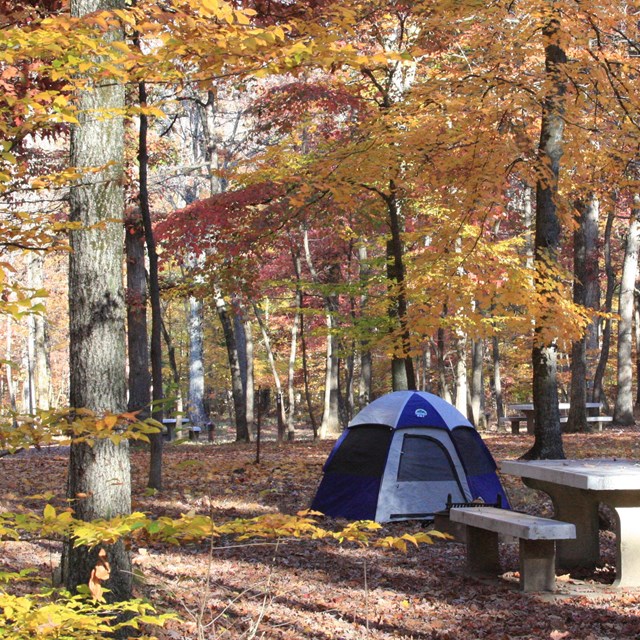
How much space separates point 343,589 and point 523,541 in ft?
5.10

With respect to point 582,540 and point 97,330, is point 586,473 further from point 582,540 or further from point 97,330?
point 97,330

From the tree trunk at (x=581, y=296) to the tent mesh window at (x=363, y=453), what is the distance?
28.8 ft

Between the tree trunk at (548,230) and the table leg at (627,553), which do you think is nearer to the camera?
the table leg at (627,553)

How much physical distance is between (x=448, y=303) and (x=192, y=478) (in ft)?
15.7

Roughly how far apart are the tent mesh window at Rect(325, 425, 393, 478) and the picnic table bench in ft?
7.72

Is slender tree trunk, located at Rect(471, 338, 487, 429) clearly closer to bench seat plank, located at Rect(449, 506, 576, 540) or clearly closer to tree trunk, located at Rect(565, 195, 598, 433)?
tree trunk, located at Rect(565, 195, 598, 433)

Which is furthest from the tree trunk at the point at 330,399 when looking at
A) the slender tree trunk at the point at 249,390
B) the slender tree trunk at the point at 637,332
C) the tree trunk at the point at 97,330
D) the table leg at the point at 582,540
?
the tree trunk at the point at 97,330

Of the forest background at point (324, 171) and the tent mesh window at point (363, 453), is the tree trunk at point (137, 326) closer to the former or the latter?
the forest background at point (324, 171)

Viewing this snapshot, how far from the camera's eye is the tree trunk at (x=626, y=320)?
813 inches

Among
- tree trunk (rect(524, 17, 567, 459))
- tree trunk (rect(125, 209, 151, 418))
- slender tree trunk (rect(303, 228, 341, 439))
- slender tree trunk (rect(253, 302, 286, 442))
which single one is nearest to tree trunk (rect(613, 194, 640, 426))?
slender tree trunk (rect(303, 228, 341, 439))

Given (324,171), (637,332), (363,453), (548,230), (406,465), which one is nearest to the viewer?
(406,465)

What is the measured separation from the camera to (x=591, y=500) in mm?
7461

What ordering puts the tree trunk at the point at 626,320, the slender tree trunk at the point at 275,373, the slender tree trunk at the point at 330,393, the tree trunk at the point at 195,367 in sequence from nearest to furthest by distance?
the slender tree trunk at the point at 275,373
the tree trunk at the point at 626,320
the slender tree trunk at the point at 330,393
the tree trunk at the point at 195,367

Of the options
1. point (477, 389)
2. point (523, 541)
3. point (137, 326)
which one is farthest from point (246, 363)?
point (523, 541)
